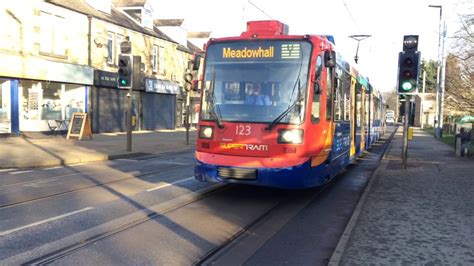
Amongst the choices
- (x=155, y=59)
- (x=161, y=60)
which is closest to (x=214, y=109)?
(x=155, y=59)

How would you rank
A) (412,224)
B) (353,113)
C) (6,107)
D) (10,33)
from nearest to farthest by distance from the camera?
(412,224), (353,113), (10,33), (6,107)

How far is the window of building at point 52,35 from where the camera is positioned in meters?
21.7

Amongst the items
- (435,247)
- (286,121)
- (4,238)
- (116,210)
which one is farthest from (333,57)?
(4,238)

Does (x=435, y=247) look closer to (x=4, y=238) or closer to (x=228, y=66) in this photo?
(x=228, y=66)

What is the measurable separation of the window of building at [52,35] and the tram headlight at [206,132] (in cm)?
1576

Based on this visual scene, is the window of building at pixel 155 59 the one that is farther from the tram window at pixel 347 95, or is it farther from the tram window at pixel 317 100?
the tram window at pixel 317 100

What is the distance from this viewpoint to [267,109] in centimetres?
809

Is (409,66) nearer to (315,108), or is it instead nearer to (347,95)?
(347,95)

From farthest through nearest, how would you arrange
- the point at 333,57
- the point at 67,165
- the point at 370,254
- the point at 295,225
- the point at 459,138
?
the point at 459,138 < the point at 67,165 < the point at 333,57 < the point at 295,225 < the point at 370,254

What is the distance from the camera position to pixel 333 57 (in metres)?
8.38

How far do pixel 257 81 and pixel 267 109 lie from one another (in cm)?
55

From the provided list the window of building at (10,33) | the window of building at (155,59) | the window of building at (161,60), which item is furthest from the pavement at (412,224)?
the window of building at (161,60)

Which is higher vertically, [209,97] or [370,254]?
[209,97]

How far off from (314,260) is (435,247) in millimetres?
1476
